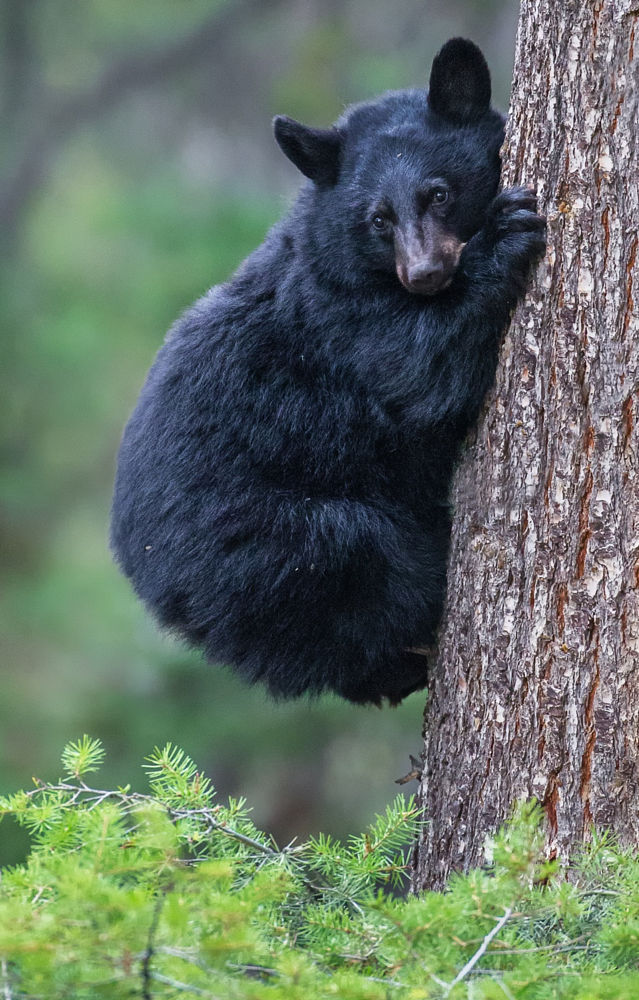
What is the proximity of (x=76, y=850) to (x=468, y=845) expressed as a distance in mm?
1194

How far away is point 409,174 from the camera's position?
3.55 metres

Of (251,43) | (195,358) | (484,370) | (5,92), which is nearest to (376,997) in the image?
(484,370)

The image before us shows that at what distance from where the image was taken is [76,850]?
7.86 feet

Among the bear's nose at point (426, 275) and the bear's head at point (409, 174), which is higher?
the bear's head at point (409, 174)

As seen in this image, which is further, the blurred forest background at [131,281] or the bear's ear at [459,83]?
the blurred forest background at [131,281]

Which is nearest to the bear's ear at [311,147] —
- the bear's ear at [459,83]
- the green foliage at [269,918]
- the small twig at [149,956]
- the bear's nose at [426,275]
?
the bear's ear at [459,83]

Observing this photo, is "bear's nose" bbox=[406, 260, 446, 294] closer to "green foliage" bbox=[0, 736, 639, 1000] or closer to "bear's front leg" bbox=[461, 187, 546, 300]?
"bear's front leg" bbox=[461, 187, 546, 300]

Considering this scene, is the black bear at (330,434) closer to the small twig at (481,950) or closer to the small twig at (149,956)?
the small twig at (481,950)

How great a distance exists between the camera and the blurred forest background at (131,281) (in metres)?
9.21

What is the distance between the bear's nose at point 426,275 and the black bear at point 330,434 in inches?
3.2

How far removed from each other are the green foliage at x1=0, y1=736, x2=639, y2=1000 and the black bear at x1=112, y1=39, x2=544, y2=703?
0.80 metres

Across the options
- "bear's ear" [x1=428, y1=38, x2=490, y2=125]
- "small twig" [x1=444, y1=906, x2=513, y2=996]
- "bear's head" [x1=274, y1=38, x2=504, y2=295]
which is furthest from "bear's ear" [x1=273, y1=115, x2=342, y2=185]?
"small twig" [x1=444, y1=906, x2=513, y2=996]

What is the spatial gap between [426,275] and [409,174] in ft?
1.64

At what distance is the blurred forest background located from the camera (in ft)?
30.2
